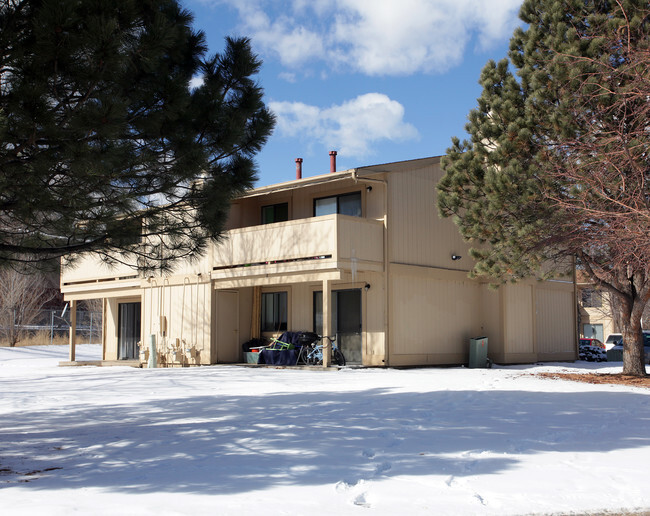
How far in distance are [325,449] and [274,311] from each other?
14.3 meters

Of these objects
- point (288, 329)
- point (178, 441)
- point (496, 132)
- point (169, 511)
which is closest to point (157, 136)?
point (178, 441)

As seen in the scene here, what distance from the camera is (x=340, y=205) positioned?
20469 millimetres

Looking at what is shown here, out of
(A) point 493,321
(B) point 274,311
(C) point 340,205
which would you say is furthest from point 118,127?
(A) point 493,321

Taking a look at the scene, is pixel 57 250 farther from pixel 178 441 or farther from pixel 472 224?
pixel 472 224

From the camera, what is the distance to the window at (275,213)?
71.8 feet

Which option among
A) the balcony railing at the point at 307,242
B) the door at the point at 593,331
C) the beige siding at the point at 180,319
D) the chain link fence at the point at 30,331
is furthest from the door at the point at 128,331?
the door at the point at 593,331

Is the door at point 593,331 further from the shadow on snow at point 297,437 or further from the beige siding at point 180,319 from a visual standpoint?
the shadow on snow at point 297,437

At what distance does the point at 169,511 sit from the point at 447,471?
271 centimetres

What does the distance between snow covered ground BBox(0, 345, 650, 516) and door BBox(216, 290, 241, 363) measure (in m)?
7.17

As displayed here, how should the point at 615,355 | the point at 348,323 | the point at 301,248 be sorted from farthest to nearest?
1. the point at 615,355
2. the point at 348,323
3. the point at 301,248

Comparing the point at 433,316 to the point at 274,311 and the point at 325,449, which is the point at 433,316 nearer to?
the point at 274,311

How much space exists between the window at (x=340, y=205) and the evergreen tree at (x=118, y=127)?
33.5 ft

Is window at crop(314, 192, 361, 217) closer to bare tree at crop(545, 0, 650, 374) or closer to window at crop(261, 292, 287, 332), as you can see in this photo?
window at crop(261, 292, 287, 332)

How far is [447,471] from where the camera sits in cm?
649
